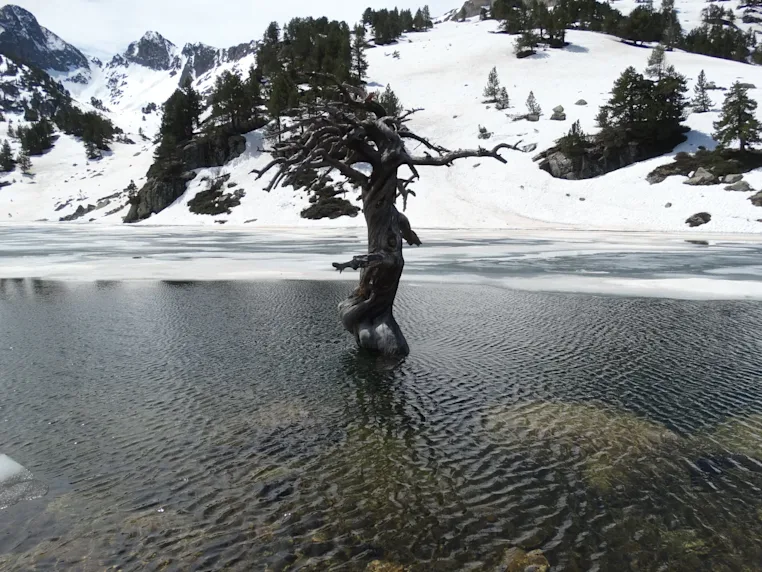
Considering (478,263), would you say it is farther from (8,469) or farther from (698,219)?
(698,219)

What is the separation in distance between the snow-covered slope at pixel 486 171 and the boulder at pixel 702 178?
3.73ft

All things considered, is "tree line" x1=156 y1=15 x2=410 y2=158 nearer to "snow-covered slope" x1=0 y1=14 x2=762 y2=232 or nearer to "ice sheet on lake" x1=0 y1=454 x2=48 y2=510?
"snow-covered slope" x1=0 y1=14 x2=762 y2=232

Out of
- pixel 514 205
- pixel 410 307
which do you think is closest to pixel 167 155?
pixel 514 205

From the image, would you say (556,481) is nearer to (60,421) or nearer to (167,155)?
(60,421)

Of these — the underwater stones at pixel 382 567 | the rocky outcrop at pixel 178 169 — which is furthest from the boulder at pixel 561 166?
the underwater stones at pixel 382 567

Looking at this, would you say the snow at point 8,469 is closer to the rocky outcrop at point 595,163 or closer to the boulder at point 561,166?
the rocky outcrop at point 595,163

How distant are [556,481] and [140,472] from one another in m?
5.75

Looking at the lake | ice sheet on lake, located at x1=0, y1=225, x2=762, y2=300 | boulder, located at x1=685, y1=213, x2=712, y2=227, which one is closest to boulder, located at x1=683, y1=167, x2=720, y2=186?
boulder, located at x1=685, y1=213, x2=712, y2=227

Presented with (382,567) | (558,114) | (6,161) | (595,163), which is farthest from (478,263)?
(6,161)

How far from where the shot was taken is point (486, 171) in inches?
3098

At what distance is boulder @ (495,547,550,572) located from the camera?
5.13 meters

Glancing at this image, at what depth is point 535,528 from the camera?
5.80 metres

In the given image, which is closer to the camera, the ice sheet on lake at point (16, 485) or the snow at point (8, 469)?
the ice sheet on lake at point (16, 485)

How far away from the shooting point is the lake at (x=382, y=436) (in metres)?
5.54
